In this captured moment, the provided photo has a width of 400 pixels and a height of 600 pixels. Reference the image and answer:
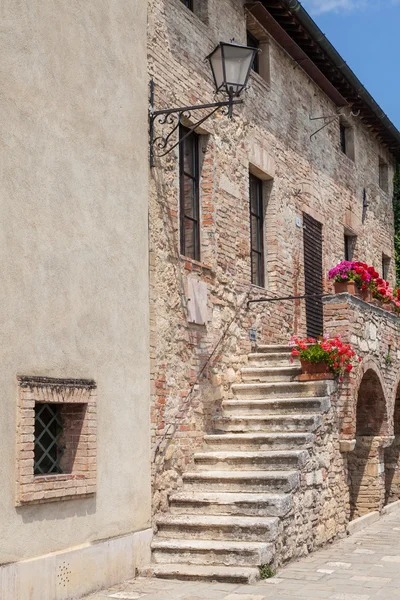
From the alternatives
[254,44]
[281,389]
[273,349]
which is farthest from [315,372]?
[254,44]

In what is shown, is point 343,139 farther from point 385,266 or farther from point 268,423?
point 268,423

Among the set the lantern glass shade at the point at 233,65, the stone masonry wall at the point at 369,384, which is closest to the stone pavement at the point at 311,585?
the stone masonry wall at the point at 369,384

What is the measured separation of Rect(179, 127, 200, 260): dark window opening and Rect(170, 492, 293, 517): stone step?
2586 mm

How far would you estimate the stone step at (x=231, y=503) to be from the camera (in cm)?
733

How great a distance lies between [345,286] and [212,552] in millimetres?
4224

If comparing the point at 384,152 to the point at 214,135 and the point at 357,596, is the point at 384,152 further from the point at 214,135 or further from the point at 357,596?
the point at 357,596

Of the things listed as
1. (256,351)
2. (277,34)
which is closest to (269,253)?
(256,351)

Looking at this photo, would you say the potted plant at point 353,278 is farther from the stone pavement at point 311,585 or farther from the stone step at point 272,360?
the stone pavement at point 311,585

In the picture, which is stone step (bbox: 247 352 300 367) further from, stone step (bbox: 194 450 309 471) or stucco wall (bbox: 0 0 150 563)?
stucco wall (bbox: 0 0 150 563)

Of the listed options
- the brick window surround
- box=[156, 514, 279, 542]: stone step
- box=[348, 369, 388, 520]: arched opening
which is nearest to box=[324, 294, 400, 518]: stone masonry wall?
box=[348, 369, 388, 520]: arched opening

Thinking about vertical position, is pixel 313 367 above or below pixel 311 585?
above

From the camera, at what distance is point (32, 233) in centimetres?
603

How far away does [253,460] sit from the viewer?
8.04 metres

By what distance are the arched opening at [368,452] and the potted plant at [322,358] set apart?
172 centimetres
